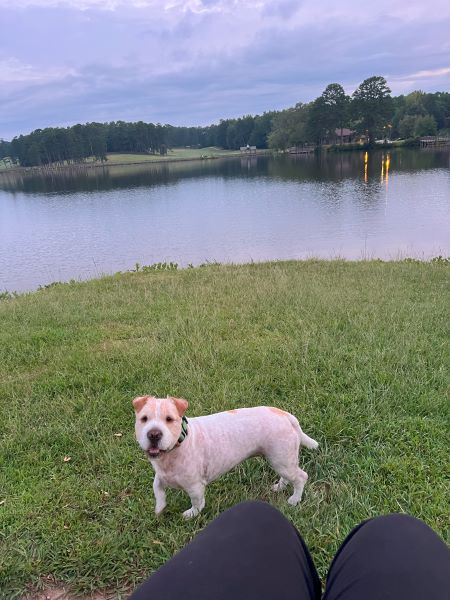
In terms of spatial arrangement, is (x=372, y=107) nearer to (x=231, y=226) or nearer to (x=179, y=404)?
(x=231, y=226)

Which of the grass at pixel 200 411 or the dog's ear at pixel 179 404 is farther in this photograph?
the grass at pixel 200 411

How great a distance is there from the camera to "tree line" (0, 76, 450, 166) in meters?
90.9

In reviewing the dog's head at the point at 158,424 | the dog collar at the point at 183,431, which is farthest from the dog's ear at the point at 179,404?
the dog collar at the point at 183,431

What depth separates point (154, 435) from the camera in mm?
2256

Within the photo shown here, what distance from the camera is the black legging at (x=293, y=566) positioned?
147 cm

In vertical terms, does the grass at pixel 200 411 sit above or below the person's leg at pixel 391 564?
below

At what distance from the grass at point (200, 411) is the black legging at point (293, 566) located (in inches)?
33.1

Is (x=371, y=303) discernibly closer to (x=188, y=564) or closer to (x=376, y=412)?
(x=376, y=412)

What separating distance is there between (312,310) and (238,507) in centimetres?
443

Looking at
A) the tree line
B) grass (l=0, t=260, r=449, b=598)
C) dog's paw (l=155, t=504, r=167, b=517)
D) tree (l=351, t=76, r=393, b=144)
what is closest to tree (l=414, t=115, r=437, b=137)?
the tree line

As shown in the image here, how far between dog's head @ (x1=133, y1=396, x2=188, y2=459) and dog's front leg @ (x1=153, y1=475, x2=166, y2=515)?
0.43m

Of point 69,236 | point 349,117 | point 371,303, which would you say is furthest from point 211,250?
point 349,117

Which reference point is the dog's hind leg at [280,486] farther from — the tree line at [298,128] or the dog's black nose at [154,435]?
the tree line at [298,128]

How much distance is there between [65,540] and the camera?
8.33 feet
